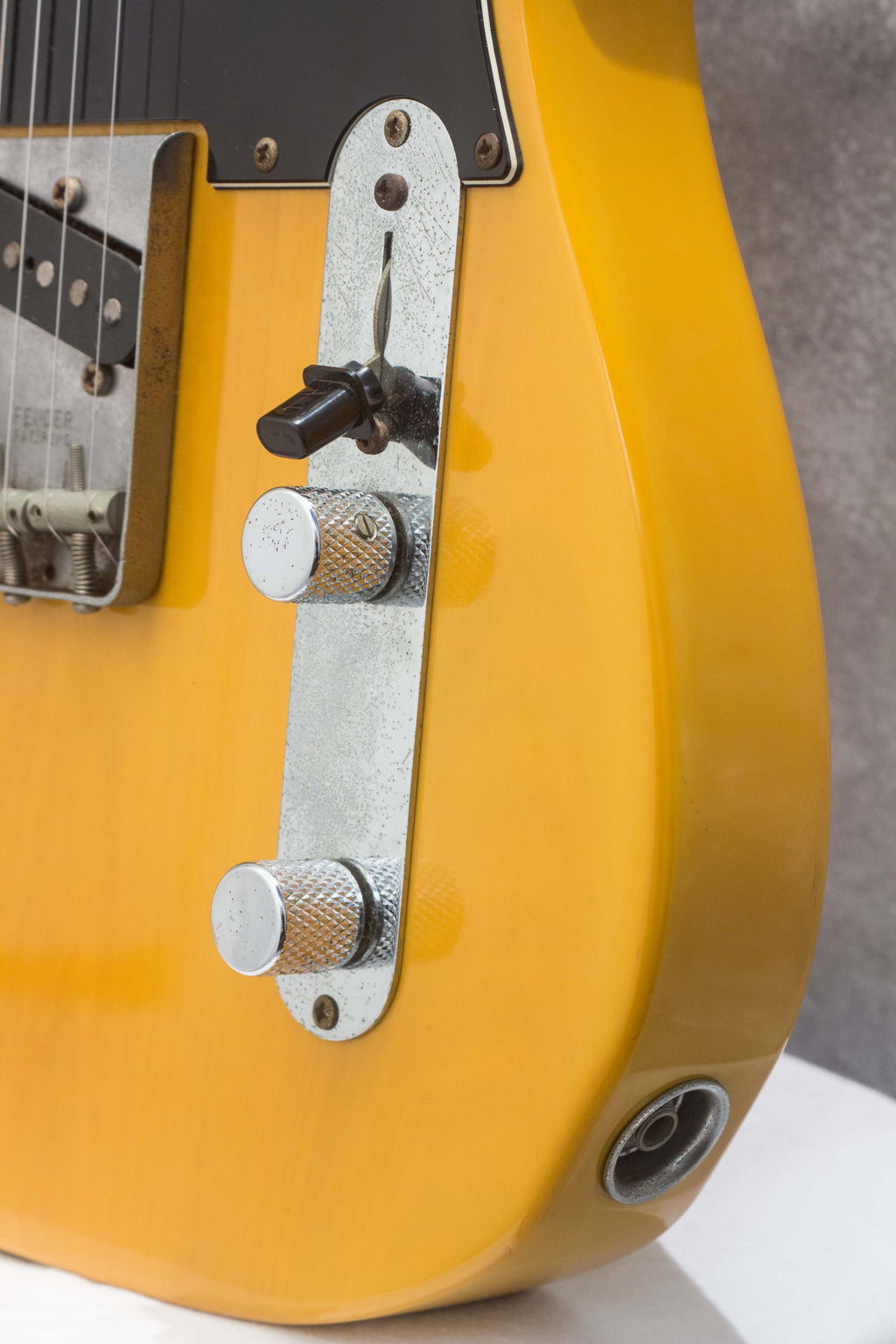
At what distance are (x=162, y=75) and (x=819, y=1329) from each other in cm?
46

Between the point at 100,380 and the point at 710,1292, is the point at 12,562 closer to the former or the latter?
the point at 100,380

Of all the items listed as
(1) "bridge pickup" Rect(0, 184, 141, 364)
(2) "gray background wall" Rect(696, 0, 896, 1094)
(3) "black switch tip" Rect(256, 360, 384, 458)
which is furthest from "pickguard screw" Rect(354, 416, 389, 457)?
(2) "gray background wall" Rect(696, 0, 896, 1094)

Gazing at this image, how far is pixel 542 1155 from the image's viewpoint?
1.23ft

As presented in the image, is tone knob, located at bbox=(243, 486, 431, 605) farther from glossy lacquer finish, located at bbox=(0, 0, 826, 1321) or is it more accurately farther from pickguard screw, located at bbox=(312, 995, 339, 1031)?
pickguard screw, located at bbox=(312, 995, 339, 1031)

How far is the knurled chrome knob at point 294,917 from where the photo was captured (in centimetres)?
40

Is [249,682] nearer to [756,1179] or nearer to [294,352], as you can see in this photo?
[294,352]

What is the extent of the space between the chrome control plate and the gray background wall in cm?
51

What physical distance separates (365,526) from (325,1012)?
0.48ft

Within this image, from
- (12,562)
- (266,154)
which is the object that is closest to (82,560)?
(12,562)

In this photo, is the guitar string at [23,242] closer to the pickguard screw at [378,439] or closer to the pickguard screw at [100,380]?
the pickguard screw at [100,380]

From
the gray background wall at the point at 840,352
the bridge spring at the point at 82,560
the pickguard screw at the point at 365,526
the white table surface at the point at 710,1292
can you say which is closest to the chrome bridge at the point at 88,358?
the bridge spring at the point at 82,560

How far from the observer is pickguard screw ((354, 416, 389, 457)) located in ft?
1.35

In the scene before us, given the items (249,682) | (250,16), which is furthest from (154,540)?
(250,16)

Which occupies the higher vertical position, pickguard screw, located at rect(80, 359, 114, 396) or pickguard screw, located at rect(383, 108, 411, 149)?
pickguard screw, located at rect(383, 108, 411, 149)
